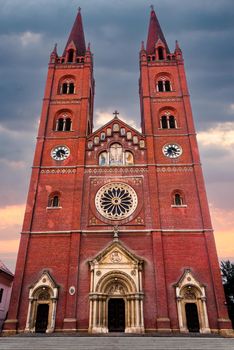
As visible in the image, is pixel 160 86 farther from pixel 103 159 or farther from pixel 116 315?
pixel 116 315

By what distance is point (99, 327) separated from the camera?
20.2 meters


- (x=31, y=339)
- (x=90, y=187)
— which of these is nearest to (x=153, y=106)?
(x=90, y=187)

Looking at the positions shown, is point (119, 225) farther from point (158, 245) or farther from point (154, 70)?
point (154, 70)

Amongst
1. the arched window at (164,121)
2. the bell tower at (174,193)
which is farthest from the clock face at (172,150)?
the arched window at (164,121)

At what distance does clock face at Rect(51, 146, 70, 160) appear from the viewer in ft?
92.0

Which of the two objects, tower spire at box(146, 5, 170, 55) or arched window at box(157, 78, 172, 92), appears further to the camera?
tower spire at box(146, 5, 170, 55)

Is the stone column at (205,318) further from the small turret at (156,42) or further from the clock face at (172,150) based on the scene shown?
the small turret at (156,42)

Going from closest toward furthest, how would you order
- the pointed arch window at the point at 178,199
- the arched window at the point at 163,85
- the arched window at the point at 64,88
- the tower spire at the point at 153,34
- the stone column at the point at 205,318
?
the stone column at the point at 205,318 → the pointed arch window at the point at 178,199 → the arched window at the point at 163,85 → the arched window at the point at 64,88 → the tower spire at the point at 153,34

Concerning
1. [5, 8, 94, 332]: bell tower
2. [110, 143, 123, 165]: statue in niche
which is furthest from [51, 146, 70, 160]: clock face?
[110, 143, 123, 165]: statue in niche

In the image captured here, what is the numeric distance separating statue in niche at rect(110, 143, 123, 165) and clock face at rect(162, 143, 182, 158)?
13.7 ft

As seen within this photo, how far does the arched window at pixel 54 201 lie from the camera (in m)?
25.7

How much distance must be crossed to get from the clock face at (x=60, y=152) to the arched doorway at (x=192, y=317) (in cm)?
1671

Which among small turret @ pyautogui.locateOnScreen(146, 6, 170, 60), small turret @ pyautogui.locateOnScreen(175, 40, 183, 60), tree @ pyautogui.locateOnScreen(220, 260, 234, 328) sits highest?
small turret @ pyautogui.locateOnScreen(146, 6, 170, 60)

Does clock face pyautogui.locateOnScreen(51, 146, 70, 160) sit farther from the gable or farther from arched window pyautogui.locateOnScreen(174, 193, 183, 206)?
arched window pyautogui.locateOnScreen(174, 193, 183, 206)
